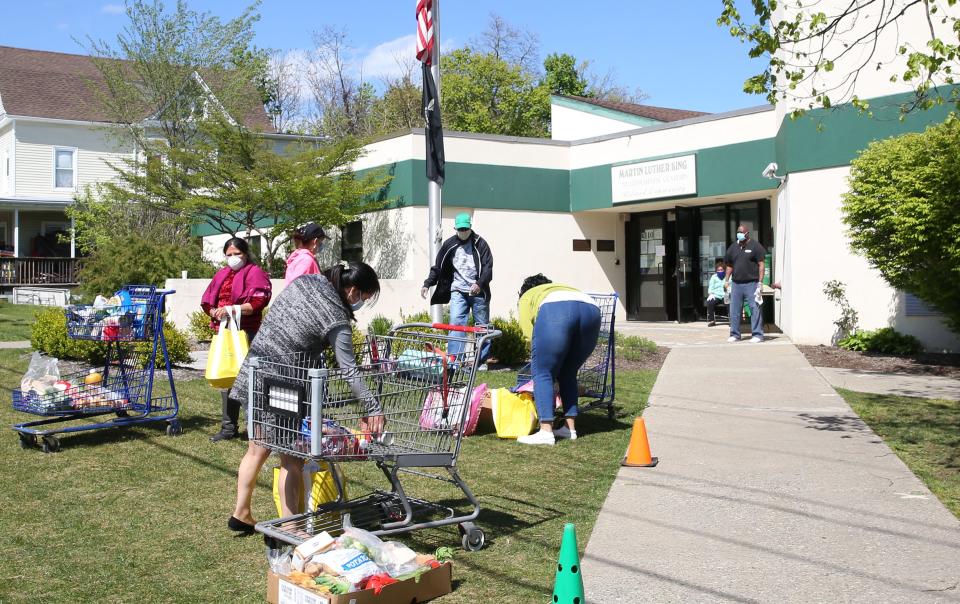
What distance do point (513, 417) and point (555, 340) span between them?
39.7 inches

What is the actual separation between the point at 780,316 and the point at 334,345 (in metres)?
15.0

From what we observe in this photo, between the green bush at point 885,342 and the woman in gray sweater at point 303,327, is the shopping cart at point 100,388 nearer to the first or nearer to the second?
the woman in gray sweater at point 303,327

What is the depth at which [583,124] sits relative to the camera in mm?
27172

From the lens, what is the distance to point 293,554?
4504 millimetres

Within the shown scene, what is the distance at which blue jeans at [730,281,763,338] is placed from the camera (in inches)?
648

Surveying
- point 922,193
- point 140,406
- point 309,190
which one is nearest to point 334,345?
point 140,406

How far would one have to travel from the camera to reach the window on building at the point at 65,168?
37000 millimetres

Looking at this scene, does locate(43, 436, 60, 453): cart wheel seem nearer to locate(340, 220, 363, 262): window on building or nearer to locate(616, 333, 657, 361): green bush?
locate(616, 333, 657, 361): green bush

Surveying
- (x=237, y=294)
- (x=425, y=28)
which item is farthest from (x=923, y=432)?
(x=425, y=28)

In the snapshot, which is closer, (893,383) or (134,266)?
(893,383)

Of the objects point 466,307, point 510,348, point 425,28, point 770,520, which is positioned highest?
point 425,28

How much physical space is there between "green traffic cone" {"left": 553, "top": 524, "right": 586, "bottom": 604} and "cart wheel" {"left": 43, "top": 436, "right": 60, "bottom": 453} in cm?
549

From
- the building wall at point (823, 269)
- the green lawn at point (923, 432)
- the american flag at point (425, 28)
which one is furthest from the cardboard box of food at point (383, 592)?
the building wall at point (823, 269)

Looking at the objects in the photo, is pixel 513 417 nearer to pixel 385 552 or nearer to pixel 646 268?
pixel 385 552
